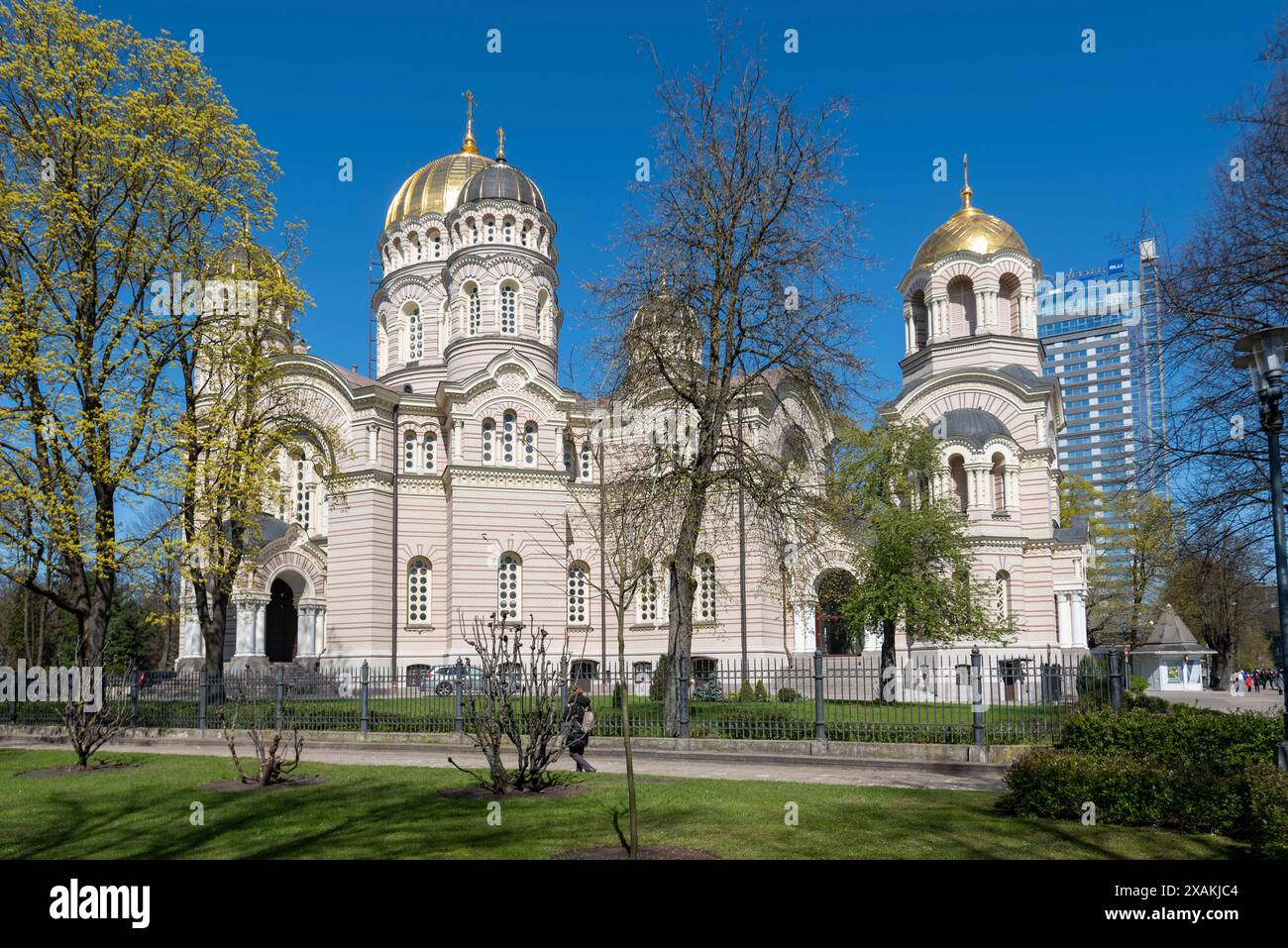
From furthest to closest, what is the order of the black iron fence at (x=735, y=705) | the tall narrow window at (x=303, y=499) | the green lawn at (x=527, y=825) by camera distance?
the tall narrow window at (x=303, y=499), the black iron fence at (x=735, y=705), the green lawn at (x=527, y=825)

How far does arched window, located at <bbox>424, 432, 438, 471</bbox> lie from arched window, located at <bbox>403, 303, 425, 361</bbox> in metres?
7.58

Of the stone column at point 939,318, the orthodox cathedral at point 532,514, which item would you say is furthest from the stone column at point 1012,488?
the stone column at point 939,318

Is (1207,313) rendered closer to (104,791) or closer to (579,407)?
(104,791)

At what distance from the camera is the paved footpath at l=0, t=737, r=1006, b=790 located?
45.5 feet

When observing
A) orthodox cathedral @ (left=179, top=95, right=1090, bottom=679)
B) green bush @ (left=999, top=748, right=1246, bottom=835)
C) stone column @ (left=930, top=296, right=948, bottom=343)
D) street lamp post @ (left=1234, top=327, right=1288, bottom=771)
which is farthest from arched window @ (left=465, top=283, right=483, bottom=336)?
green bush @ (left=999, top=748, right=1246, bottom=835)

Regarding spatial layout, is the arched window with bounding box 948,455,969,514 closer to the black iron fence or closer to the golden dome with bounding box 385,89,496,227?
the black iron fence

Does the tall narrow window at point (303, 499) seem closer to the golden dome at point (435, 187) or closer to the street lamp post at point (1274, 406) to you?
the golden dome at point (435, 187)

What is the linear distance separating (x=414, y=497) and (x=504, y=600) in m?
4.95

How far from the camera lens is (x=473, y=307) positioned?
3994 centimetres

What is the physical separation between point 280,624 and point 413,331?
1374 cm

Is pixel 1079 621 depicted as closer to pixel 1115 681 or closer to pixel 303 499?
pixel 1115 681

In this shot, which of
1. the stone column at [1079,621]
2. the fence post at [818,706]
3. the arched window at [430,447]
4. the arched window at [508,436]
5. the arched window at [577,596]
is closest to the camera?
the fence post at [818,706]

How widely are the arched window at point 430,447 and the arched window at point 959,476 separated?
1862 centimetres

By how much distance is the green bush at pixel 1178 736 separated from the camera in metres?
11.9
